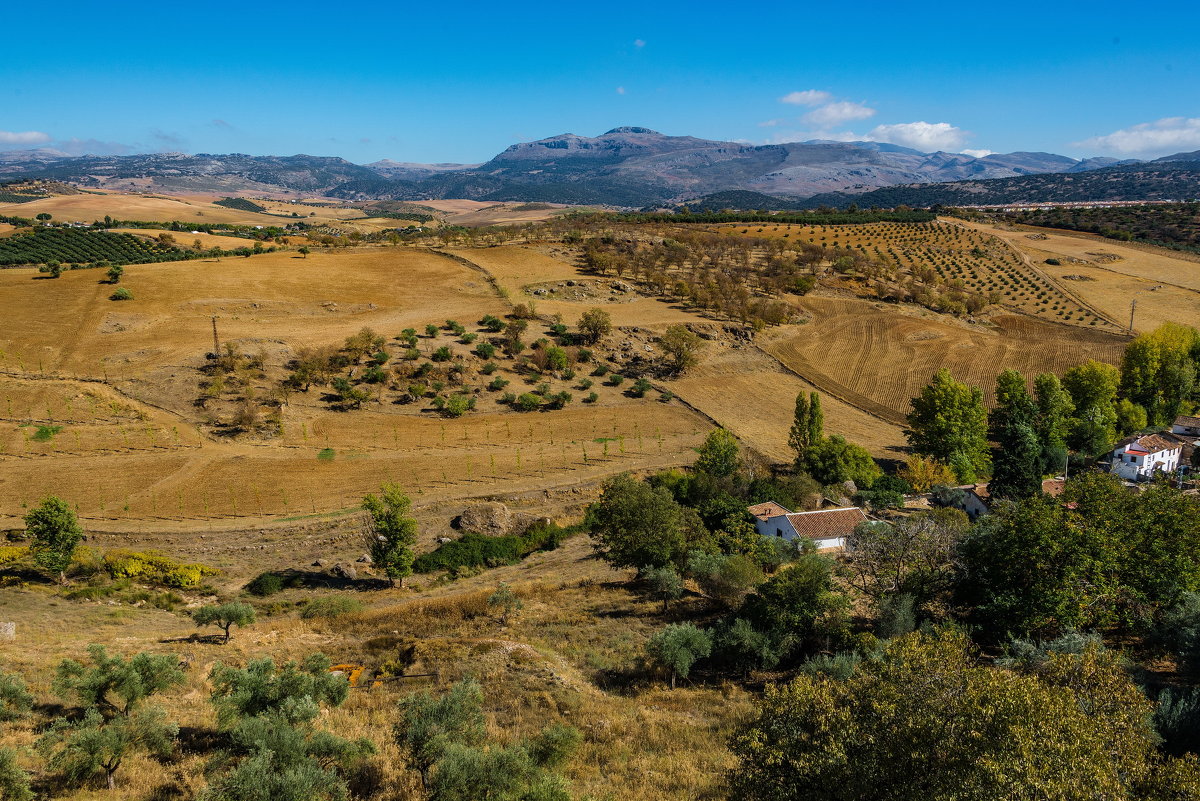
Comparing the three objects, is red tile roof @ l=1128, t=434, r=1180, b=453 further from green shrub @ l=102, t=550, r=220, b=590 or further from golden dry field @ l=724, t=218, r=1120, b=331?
green shrub @ l=102, t=550, r=220, b=590

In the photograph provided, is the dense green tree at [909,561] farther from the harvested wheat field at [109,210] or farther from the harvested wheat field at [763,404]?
the harvested wheat field at [109,210]

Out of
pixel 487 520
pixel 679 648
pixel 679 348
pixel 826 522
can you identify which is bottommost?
pixel 487 520

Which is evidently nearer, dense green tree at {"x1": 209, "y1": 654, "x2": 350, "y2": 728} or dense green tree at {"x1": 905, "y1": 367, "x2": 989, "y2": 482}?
dense green tree at {"x1": 209, "y1": 654, "x2": 350, "y2": 728}

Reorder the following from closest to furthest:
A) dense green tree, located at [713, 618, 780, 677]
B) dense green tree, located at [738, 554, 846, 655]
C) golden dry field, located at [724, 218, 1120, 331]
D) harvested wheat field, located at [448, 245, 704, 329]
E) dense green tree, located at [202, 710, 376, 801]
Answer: dense green tree, located at [202, 710, 376, 801] → dense green tree, located at [713, 618, 780, 677] → dense green tree, located at [738, 554, 846, 655] → harvested wheat field, located at [448, 245, 704, 329] → golden dry field, located at [724, 218, 1120, 331]

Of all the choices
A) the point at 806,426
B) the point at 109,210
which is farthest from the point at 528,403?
the point at 109,210

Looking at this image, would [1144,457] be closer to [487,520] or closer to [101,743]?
[487,520]

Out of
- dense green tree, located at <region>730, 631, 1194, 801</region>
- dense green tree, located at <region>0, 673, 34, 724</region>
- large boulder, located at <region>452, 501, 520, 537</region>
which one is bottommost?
large boulder, located at <region>452, 501, 520, 537</region>

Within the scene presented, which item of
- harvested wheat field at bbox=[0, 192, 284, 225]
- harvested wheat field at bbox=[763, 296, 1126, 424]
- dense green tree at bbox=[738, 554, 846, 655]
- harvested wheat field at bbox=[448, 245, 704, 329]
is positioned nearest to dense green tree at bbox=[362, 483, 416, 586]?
dense green tree at bbox=[738, 554, 846, 655]

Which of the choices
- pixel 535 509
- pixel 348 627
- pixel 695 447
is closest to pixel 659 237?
pixel 695 447
